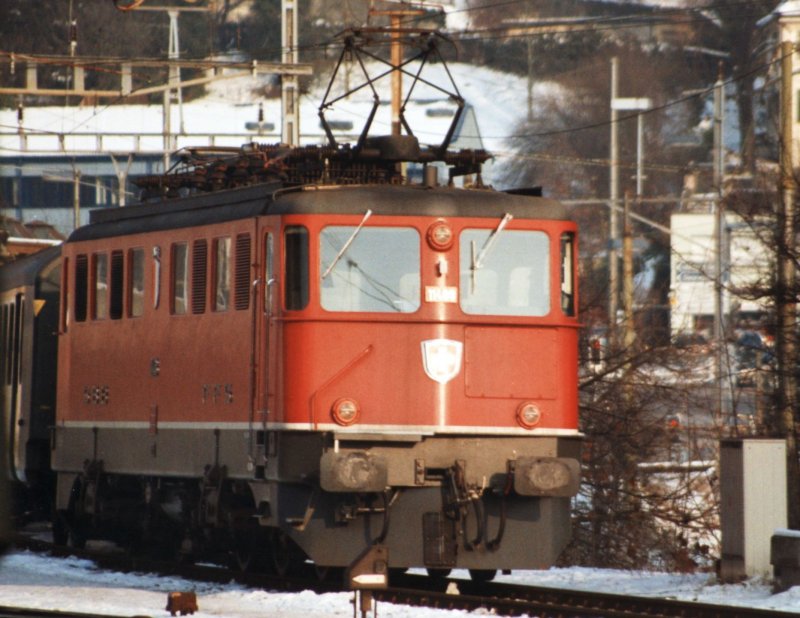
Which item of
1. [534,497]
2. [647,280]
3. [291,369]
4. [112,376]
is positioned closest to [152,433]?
[112,376]

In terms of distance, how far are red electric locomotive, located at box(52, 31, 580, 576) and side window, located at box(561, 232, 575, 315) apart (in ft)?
0.06

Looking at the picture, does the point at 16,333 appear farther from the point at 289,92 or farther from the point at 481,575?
the point at 289,92

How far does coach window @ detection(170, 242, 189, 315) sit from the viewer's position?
17203mm

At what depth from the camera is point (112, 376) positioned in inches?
739

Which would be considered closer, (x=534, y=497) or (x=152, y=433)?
(x=534, y=497)

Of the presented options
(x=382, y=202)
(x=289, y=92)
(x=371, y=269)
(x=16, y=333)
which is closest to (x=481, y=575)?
(x=371, y=269)

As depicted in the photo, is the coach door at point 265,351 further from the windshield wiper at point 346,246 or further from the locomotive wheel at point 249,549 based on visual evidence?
the locomotive wheel at point 249,549

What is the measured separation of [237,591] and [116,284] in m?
3.79

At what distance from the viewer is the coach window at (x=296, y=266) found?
15422 mm

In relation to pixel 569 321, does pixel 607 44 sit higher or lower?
higher

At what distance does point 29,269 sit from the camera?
22.3m

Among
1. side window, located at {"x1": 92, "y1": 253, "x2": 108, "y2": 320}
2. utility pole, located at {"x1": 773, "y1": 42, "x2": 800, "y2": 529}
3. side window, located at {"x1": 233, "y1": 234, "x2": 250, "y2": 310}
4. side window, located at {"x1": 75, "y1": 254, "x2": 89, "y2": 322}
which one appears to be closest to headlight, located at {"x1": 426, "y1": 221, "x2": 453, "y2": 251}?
side window, located at {"x1": 233, "y1": 234, "x2": 250, "y2": 310}

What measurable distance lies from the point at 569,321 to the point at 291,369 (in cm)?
240

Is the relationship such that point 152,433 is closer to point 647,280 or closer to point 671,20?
point 647,280
